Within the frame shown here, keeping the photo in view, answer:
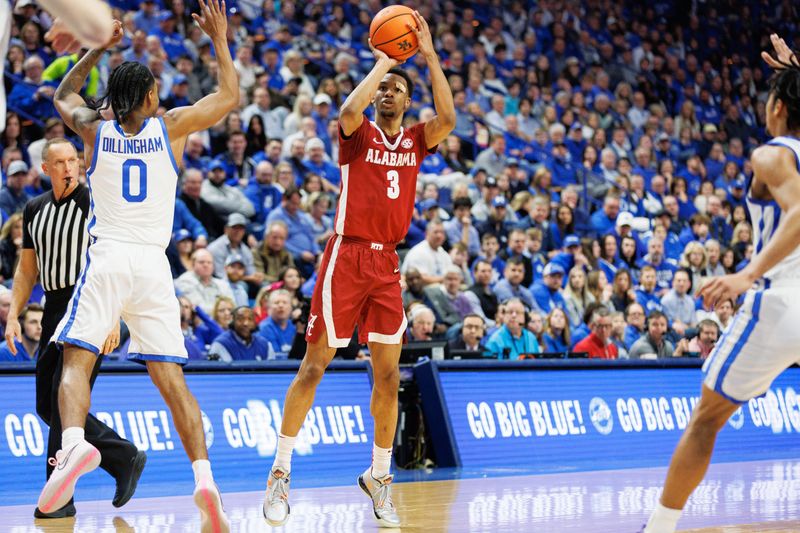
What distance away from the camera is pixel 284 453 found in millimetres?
6715

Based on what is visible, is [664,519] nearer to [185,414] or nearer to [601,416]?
[185,414]

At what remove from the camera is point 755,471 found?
33.3 feet

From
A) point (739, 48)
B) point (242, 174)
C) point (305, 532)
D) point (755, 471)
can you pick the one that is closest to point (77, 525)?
point (305, 532)

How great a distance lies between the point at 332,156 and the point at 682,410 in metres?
6.55

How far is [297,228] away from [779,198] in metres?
10.1

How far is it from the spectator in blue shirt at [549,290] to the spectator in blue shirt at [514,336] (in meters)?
2.23

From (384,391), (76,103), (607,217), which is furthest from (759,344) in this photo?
(607,217)

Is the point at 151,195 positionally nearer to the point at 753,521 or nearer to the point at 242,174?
the point at 753,521

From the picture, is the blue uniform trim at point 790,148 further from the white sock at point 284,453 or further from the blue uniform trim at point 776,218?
the white sock at point 284,453

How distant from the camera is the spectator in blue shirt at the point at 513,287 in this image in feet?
48.9

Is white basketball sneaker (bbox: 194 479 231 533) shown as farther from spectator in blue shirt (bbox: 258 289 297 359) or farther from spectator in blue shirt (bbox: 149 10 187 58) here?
spectator in blue shirt (bbox: 149 10 187 58)

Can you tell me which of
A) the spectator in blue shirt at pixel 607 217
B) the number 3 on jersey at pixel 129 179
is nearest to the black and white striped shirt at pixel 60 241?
the number 3 on jersey at pixel 129 179

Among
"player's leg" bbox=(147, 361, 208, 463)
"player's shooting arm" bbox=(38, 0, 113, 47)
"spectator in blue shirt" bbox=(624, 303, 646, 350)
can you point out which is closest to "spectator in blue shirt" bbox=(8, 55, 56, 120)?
"spectator in blue shirt" bbox=(624, 303, 646, 350)

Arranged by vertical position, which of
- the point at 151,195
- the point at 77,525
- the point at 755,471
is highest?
the point at 151,195
